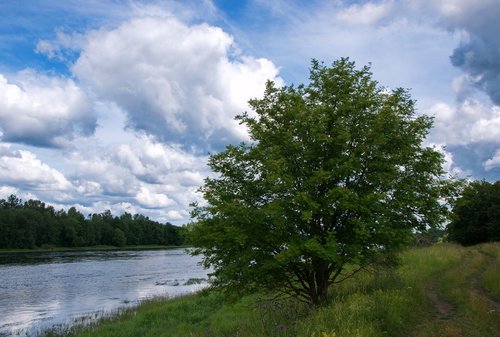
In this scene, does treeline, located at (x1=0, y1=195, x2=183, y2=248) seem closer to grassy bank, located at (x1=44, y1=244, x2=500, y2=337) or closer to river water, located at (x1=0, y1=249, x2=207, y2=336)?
river water, located at (x1=0, y1=249, x2=207, y2=336)

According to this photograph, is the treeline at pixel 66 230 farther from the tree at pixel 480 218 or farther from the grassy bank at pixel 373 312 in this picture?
the grassy bank at pixel 373 312

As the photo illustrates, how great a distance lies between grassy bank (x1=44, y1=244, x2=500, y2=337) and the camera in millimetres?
10539

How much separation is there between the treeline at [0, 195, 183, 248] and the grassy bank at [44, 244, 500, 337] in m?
75.0

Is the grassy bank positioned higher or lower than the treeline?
lower

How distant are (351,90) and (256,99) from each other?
3.16 meters

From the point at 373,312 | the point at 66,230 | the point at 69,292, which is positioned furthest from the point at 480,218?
the point at 66,230

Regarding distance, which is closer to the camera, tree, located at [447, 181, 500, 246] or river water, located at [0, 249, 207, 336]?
river water, located at [0, 249, 207, 336]

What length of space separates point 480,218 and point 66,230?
11155cm

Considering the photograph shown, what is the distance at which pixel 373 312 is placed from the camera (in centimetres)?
1112

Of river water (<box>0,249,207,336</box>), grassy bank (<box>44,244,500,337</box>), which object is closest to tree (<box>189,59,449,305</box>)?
grassy bank (<box>44,244,500,337</box>)

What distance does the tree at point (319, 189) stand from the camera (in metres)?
13.0

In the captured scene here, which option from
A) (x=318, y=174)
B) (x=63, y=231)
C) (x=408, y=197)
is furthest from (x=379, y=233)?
(x=63, y=231)

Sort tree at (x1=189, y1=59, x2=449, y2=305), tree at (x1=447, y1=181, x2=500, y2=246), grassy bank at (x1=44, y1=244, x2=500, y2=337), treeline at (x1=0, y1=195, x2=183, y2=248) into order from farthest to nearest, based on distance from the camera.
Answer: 1. treeline at (x1=0, y1=195, x2=183, y2=248)
2. tree at (x1=447, y1=181, x2=500, y2=246)
3. tree at (x1=189, y1=59, x2=449, y2=305)
4. grassy bank at (x1=44, y1=244, x2=500, y2=337)

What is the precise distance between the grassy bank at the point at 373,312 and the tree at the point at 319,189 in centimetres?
144
